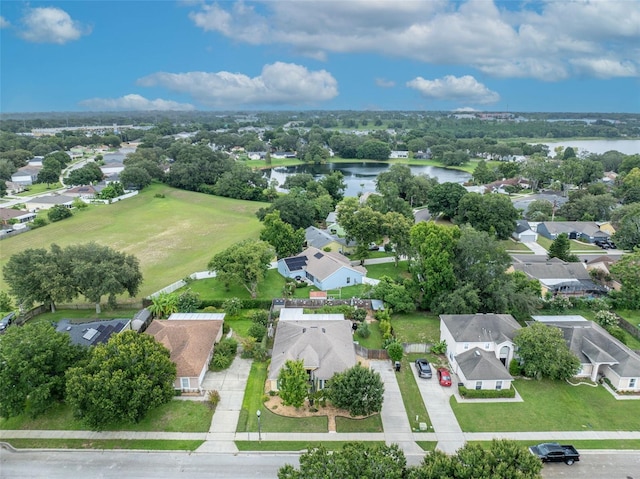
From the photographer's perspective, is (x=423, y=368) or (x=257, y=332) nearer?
(x=423, y=368)

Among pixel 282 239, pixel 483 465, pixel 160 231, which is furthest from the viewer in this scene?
pixel 160 231

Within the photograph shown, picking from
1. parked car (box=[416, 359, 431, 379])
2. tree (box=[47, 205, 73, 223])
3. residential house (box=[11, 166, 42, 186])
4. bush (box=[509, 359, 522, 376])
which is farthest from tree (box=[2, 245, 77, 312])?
residential house (box=[11, 166, 42, 186])

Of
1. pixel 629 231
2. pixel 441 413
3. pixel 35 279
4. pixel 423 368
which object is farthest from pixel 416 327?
pixel 629 231

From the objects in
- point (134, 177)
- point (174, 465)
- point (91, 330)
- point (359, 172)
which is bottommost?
point (174, 465)

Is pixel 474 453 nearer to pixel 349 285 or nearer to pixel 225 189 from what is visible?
pixel 349 285

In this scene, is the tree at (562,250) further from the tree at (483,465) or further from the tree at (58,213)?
the tree at (58,213)

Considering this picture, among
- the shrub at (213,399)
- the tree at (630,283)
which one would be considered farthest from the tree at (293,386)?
the tree at (630,283)

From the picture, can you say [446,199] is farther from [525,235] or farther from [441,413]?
[441,413]

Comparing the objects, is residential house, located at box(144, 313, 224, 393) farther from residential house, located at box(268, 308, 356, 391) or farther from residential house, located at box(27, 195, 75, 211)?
residential house, located at box(27, 195, 75, 211)

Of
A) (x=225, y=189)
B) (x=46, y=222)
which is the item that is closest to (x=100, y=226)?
(x=46, y=222)
